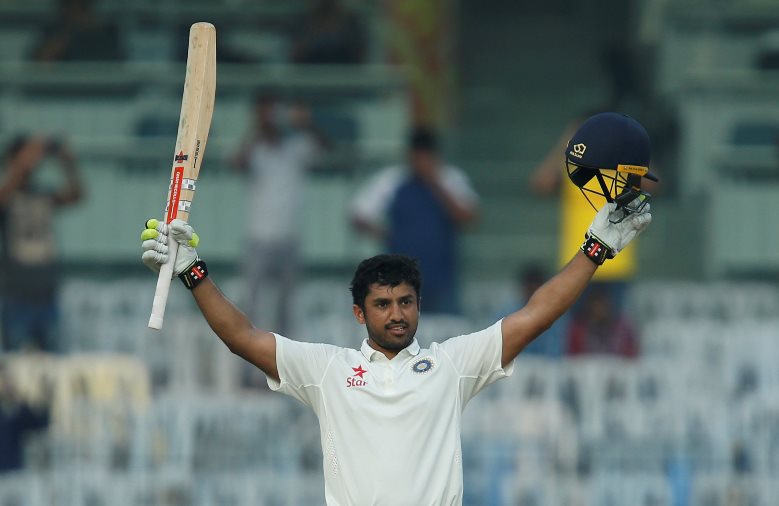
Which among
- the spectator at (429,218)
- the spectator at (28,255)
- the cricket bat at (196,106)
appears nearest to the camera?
the cricket bat at (196,106)

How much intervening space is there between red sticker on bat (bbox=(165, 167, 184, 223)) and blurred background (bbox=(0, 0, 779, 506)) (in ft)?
12.6

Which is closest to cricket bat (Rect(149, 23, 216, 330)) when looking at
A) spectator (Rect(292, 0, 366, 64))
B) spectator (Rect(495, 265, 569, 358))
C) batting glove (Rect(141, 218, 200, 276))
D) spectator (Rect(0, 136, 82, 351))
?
batting glove (Rect(141, 218, 200, 276))

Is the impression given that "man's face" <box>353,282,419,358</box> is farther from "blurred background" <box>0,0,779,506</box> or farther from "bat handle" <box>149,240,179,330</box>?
"blurred background" <box>0,0,779,506</box>

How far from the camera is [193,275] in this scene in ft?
17.1

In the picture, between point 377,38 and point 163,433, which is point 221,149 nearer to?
point 377,38

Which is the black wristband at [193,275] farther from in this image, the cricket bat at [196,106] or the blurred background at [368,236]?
the blurred background at [368,236]

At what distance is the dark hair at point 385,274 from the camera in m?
5.18

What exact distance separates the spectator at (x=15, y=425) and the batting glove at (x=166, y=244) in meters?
4.25

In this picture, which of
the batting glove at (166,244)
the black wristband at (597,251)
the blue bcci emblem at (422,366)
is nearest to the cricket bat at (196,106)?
the batting glove at (166,244)

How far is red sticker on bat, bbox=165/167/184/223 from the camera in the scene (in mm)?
5273

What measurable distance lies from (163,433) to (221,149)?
2.79 m

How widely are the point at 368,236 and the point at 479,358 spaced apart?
5.65m

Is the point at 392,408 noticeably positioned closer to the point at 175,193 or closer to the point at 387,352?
the point at 387,352

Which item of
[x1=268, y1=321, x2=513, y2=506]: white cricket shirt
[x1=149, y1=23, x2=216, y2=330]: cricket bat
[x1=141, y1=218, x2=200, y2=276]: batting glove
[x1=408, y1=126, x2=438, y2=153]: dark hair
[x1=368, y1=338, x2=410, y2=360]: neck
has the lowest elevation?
[x1=268, y1=321, x2=513, y2=506]: white cricket shirt
